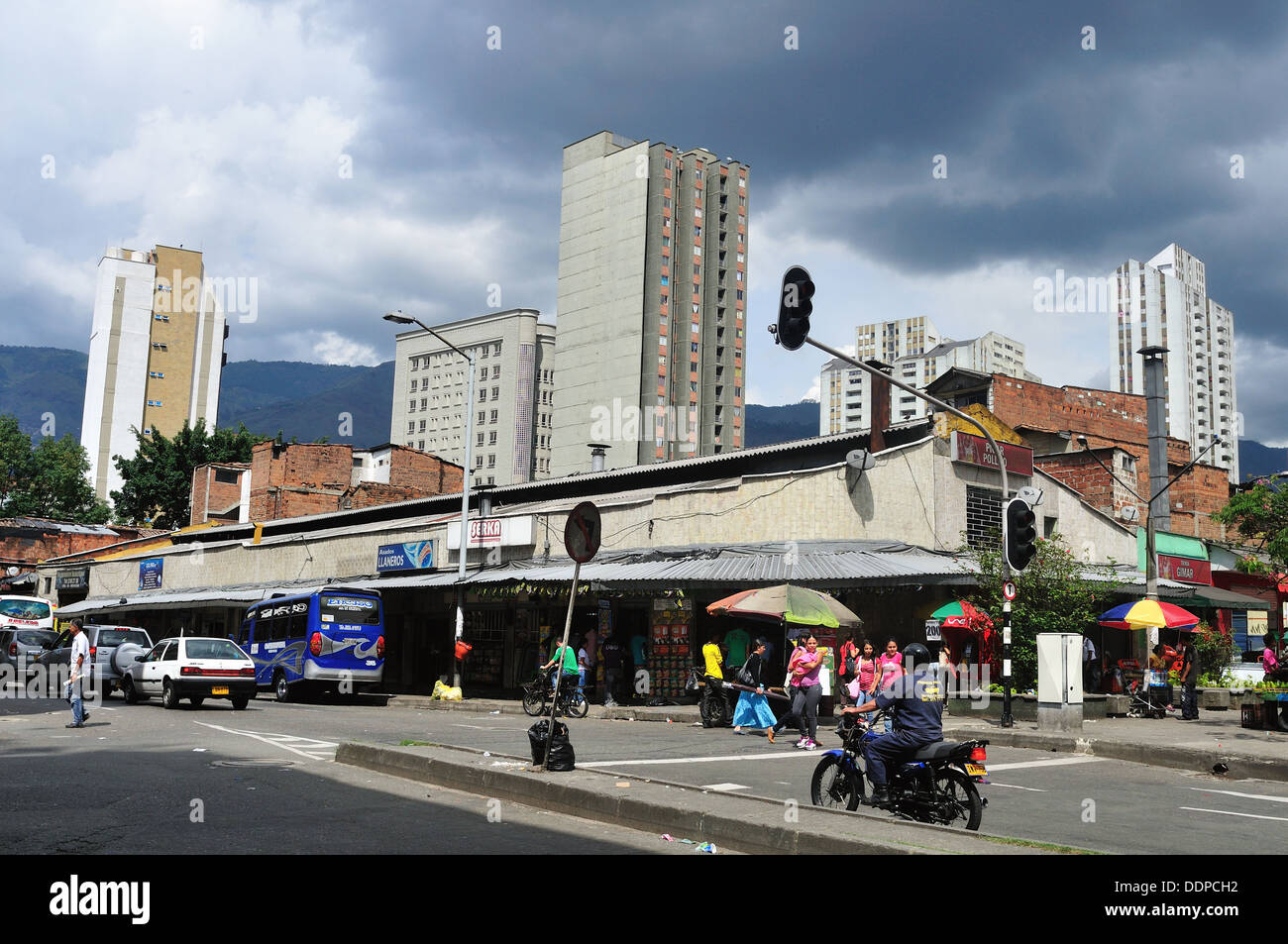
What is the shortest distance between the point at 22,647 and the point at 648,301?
8420 centimetres

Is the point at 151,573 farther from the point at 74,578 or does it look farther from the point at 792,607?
the point at 792,607

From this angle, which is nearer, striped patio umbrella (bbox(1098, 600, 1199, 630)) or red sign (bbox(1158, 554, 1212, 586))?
striped patio umbrella (bbox(1098, 600, 1199, 630))

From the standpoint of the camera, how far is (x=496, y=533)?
104ft


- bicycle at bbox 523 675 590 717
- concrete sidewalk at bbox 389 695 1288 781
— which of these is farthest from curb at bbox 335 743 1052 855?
bicycle at bbox 523 675 590 717

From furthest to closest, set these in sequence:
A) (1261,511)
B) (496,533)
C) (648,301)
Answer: (648,301) < (1261,511) < (496,533)

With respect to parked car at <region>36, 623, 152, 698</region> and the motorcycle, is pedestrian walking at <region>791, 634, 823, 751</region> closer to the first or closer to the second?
the motorcycle

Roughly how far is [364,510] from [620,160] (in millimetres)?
76557

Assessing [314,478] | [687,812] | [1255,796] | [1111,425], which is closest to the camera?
[687,812]

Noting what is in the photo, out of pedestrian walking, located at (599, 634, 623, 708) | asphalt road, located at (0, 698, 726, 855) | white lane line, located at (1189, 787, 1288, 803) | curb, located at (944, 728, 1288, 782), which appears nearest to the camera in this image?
asphalt road, located at (0, 698, 726, 855)

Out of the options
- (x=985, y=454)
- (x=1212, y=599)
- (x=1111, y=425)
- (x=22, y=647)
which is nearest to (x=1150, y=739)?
(x=985, y=454)

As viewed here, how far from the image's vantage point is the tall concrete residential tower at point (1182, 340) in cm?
14975

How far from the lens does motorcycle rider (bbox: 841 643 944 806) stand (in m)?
9.37

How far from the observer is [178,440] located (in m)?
71.1

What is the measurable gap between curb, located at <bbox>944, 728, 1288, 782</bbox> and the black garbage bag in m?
9.73
